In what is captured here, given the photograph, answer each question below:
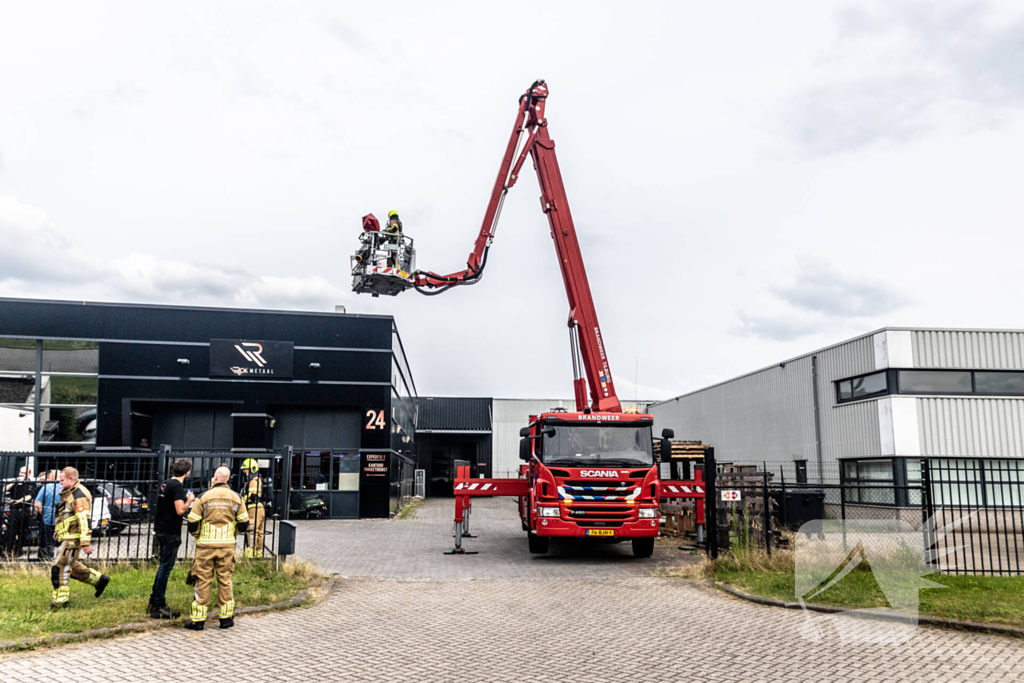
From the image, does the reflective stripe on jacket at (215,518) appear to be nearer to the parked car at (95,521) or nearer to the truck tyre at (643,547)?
the parked car at (95,521)

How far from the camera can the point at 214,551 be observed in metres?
8.48

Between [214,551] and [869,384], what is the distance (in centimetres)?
2074

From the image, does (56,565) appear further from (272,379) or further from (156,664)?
(272,379)

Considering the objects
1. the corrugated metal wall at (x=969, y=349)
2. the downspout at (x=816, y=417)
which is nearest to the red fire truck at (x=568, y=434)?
the corrugated metal wall at (x=969, y=349)

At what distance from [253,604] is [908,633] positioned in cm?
743

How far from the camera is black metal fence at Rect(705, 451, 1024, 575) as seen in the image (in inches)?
449

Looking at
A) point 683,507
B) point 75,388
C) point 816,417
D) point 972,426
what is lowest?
point 683,507

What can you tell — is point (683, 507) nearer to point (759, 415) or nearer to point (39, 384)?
point (759, 415)

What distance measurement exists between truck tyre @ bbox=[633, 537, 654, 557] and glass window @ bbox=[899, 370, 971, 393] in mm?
11597

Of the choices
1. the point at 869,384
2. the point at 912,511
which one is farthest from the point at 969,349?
the point at 912,511

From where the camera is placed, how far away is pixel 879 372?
23172 mm

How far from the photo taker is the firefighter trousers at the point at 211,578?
27.1ft

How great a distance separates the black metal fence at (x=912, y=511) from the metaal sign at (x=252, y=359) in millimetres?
15058

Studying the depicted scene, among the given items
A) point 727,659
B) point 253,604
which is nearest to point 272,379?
point 253,604
